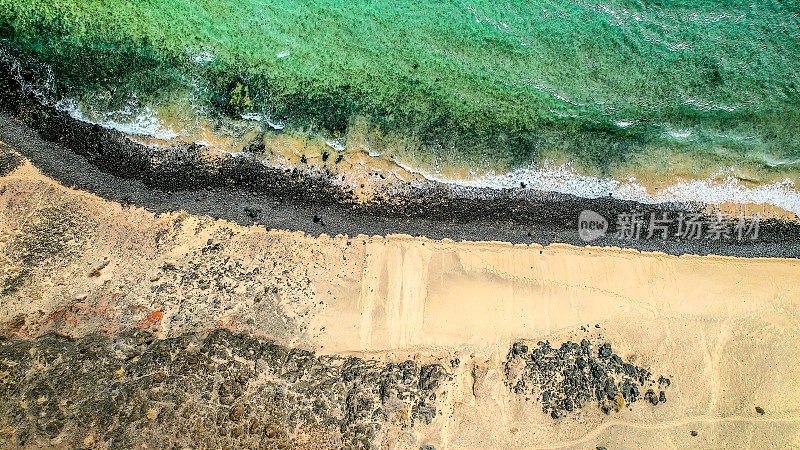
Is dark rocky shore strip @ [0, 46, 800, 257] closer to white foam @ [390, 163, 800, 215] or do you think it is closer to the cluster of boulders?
white foam @ [390, 163, 800, 215]

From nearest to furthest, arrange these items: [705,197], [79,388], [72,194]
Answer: [79,388] → [72,194] → [705,197]

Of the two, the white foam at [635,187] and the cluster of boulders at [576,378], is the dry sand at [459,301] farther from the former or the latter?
the white foam at [635,187]

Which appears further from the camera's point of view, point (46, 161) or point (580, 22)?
point (580, 22)

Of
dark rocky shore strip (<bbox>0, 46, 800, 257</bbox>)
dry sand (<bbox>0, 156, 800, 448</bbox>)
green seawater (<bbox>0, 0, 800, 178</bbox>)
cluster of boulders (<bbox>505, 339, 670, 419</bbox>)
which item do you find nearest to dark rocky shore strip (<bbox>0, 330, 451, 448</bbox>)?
dry sand (<bbox>0, 156, 800, 448</bbox>)

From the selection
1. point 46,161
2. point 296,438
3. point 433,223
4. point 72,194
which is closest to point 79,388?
point 296,438

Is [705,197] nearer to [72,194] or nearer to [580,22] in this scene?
[580,22]

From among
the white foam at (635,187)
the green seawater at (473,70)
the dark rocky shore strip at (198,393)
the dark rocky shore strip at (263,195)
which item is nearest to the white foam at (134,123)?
the dark rocky shore strip at (263,195)
